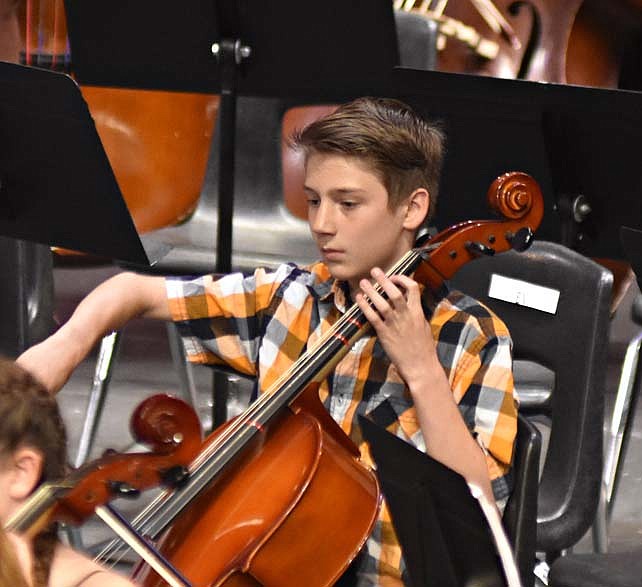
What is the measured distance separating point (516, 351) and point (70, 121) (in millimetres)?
692

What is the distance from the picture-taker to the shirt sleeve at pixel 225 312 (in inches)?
71.7

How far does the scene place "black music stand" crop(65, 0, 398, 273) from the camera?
214 cm

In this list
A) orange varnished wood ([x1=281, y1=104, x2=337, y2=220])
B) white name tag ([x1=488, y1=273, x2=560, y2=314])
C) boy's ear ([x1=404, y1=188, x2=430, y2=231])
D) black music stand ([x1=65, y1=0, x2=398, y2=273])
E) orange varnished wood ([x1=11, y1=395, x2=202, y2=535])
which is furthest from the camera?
orange varnished wood ([x1=281, y1=104, x2=337, y2=220])

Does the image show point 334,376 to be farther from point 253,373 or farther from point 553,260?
point 553,260

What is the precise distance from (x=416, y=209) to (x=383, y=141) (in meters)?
0.09

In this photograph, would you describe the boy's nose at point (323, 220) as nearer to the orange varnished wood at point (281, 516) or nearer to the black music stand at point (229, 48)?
the orange varnished wood at point (281, 516)

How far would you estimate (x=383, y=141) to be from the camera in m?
1.70

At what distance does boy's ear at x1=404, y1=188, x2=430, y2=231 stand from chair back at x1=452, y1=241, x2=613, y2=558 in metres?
0.28

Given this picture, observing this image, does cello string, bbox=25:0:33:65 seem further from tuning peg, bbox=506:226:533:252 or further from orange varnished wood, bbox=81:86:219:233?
tuning peg, bbox=506:226:533:252

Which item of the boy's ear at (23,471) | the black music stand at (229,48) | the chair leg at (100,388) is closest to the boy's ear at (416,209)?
the black music stand at (229,48)

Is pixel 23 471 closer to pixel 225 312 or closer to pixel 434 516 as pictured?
pixel 434 516

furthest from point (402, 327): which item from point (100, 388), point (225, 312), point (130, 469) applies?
point (100, 388)

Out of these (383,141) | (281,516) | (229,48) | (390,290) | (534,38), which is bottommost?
(281,516)

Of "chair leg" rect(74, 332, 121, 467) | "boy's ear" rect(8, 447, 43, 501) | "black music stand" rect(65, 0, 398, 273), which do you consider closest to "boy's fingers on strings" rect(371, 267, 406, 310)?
"boy's ear" rect(8, 447, 43, 501)
